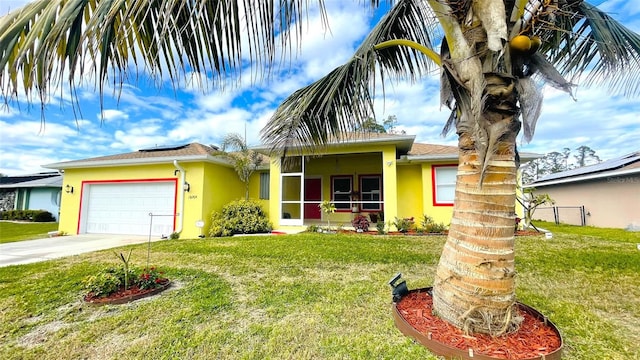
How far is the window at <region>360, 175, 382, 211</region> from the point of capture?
46.8 feet

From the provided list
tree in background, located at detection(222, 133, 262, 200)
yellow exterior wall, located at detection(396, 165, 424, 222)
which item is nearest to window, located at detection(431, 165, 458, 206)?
yellow exterior wall, located at detection(396, 165, 424, 222)

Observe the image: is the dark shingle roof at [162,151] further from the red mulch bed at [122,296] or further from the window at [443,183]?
the window at [443,183]

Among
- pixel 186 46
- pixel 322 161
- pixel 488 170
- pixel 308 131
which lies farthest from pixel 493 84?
pixel 322 161

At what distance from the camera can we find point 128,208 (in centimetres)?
1214

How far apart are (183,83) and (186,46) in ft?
0.71

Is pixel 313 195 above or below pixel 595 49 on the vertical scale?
below

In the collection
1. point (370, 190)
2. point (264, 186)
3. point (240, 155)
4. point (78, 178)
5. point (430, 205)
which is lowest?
point (430, 205)

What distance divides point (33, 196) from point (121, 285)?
87.3 feet

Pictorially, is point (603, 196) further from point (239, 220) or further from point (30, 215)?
point (30, 215)

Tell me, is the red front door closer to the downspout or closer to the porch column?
the porch column

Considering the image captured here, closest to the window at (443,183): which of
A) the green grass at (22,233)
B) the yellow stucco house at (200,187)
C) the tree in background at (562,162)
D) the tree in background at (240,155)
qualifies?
the yellow stucco house at (200,187)

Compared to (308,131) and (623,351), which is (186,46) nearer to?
(308,131)

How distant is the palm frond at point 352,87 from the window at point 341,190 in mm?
9923

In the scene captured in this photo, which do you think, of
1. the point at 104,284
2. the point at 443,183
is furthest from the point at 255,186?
the point at 104,284
